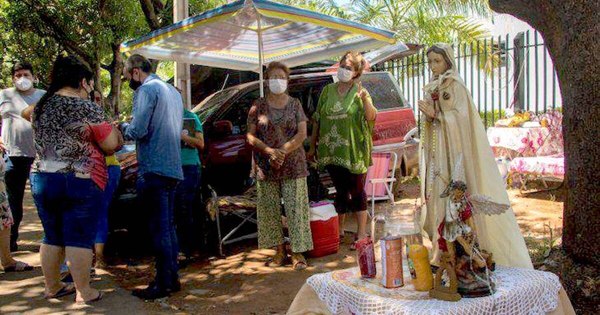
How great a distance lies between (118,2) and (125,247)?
9.84 m

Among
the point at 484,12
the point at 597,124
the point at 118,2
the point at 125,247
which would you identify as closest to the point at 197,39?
the point at 125,247

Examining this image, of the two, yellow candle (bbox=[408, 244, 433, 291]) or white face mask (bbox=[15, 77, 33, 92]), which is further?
white face mask (bbox=[15, 77, 33, 92])

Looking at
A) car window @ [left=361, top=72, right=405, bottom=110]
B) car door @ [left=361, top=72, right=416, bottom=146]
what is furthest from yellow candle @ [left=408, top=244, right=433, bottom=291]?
car window @ [left=361, top=72, right=405, bottom=110]

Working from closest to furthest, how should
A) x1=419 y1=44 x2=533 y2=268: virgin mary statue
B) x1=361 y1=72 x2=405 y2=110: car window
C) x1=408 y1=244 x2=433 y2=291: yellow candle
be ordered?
x1=408 y1=244 x2=433 y2=291: yellow candle, x1=419 y1=44 x2=533 y2=268: virgin mary statue, x1=361 y1=72 x2=405 y2=110: car window

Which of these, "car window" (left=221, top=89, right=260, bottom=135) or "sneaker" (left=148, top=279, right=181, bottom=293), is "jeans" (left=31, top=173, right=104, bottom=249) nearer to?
"sneaker" (left=148, top=279, right=181, bottom=293)

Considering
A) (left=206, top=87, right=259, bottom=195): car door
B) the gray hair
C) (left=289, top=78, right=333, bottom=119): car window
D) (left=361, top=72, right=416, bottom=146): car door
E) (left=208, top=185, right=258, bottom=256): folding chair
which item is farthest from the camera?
(left=361, top=72, right=416, bottom=146): car door

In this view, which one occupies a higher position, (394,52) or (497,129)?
(394,52)

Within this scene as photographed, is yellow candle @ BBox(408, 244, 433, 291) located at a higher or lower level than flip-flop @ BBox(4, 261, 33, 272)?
higher

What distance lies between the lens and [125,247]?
7.07m

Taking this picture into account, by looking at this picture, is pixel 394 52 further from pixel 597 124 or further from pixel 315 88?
pixel 597 124

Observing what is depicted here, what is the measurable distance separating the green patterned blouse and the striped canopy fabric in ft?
2.34

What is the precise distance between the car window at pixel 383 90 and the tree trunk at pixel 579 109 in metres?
4.53

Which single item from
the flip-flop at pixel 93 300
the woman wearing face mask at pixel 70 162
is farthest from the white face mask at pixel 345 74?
the flip-flop at pixel 93 300

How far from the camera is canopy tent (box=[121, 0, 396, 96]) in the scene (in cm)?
562
